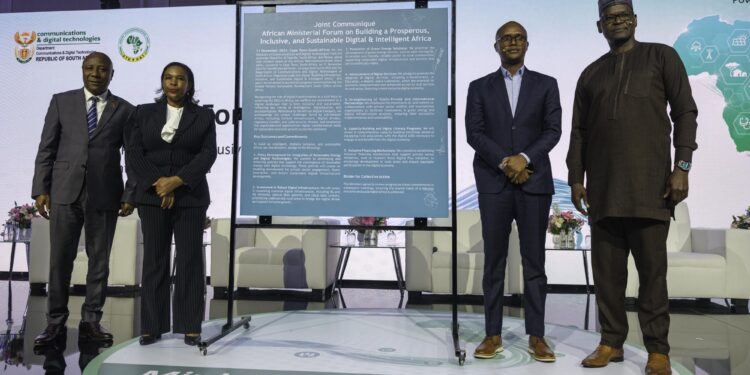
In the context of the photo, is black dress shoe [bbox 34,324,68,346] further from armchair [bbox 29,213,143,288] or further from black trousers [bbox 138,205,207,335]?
armchair [bbox 29,213,143,288]

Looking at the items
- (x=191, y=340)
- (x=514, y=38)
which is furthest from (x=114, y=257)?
(x=514, y=38)

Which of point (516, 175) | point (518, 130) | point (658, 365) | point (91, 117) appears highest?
point (91, 117)

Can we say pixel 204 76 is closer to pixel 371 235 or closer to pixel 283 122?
pixel 371 235

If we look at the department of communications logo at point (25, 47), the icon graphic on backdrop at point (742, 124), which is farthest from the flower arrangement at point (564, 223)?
the department of communications logo at point (25, 47)

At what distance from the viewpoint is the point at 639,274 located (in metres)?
2.29


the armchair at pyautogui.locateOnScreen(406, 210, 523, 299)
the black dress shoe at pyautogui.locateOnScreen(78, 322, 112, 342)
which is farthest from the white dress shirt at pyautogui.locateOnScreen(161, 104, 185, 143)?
the armchair at pyautogui.locateOnScreen(406, 210, 523, 299)

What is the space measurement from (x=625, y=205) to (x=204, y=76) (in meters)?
5.47

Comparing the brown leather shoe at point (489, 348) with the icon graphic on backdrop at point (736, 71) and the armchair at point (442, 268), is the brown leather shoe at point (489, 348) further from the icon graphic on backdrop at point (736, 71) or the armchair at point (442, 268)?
the icon graphic on backdrop at point (736, 71)

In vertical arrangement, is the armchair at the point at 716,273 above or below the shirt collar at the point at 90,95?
below

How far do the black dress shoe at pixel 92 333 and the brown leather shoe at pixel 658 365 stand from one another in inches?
104

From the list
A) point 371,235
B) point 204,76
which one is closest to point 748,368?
point 371,235

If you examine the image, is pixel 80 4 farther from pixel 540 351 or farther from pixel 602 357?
pixel 602 357

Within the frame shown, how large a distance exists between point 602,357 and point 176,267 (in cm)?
199

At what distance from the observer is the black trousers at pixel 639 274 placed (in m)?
2.22
